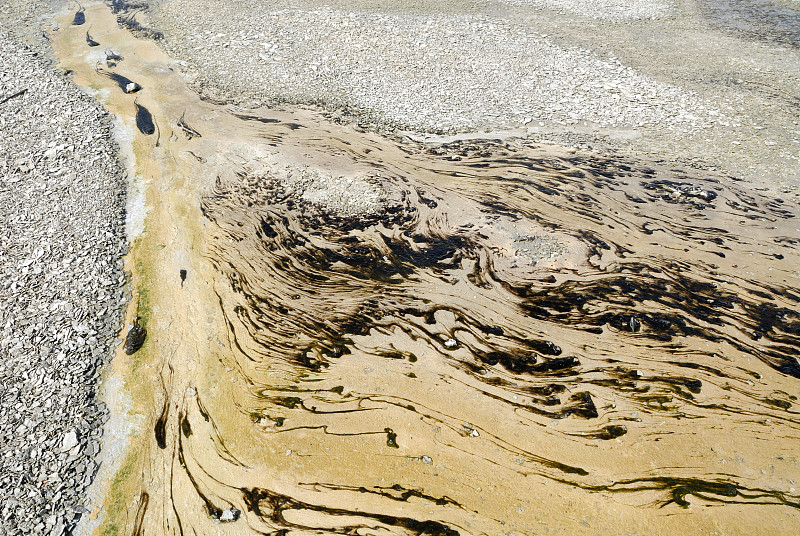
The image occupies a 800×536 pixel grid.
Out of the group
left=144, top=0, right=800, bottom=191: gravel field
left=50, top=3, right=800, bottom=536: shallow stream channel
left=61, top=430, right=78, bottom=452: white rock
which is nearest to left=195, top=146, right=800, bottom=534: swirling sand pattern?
left=50, top=3, right=800, bottom=536: shallow stream channel

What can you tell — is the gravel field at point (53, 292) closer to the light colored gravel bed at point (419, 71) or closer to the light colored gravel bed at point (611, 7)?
the light colored gravel bed at point (419, 71)

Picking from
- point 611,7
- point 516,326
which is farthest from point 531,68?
point 516,326

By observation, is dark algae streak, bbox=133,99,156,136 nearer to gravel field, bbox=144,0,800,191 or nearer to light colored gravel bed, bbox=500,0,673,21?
gravel field, bbox=144,0,800,191

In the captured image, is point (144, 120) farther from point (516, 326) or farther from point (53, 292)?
point (516, 326)

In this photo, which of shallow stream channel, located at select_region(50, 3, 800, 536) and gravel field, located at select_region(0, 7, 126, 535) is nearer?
shallow stream channel, located at select_region(50, 3, 800, 536)

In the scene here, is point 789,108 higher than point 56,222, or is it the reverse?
point 789,108

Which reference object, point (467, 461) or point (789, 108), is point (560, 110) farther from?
point (467, 461)

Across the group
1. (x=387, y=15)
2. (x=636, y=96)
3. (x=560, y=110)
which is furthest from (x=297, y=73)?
(x=636, y=96)
